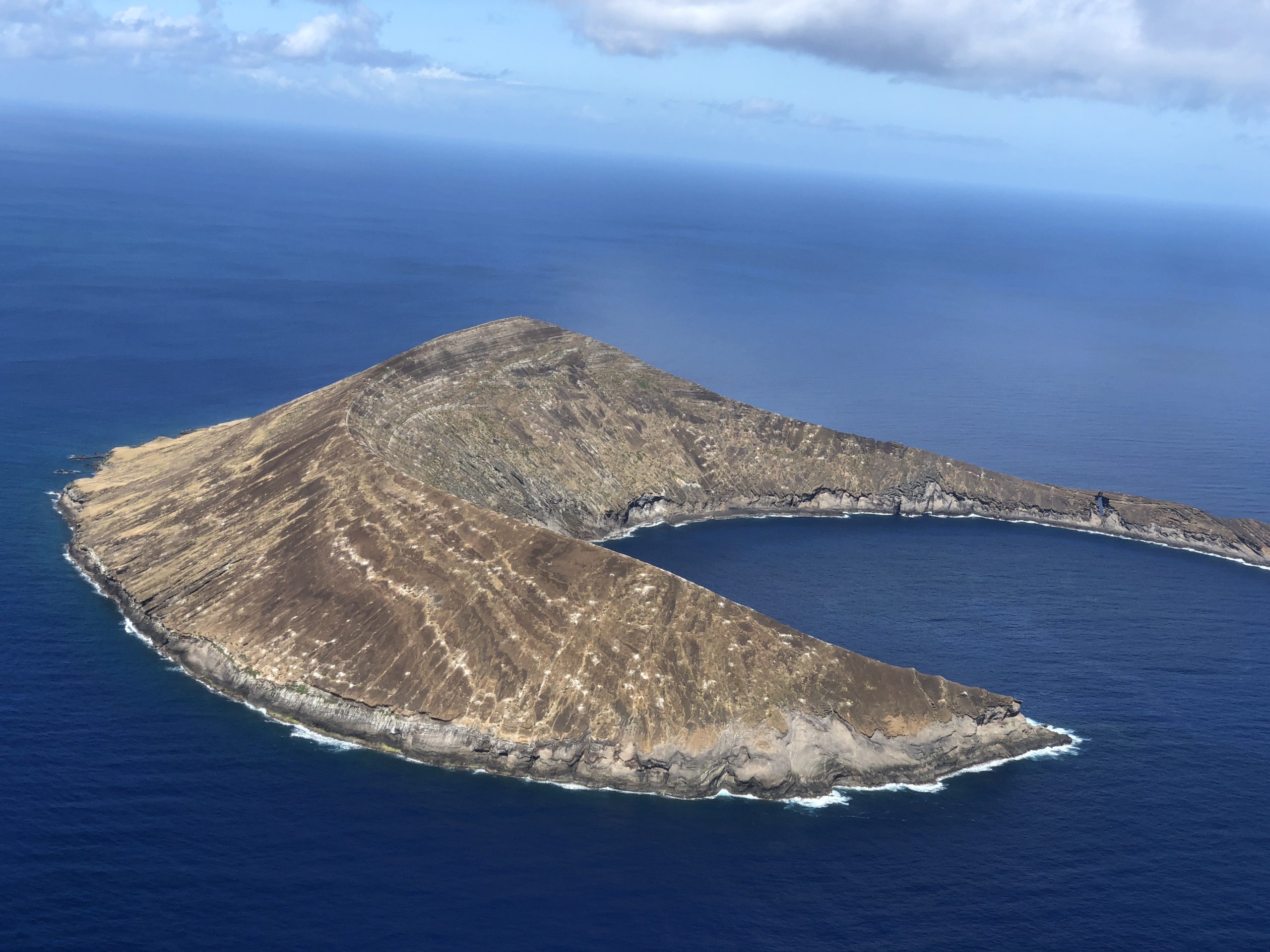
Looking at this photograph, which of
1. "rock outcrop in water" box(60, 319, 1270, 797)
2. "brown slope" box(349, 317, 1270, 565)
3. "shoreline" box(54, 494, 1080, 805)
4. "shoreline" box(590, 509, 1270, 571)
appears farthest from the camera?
"shoreline" box(590, 509, 1270, 571)

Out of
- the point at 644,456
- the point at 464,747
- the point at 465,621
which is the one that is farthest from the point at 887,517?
the point at 464,747

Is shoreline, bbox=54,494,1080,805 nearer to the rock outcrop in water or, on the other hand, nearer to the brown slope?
the rock outcrop in water

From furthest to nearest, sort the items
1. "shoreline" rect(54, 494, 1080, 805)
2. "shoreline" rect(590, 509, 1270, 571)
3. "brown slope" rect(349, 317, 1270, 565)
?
"shoreline" rect(590, 509, 1270, 571) → "brown slope" rect(349, 317, 1270, 565) → "shoreline" rect(54, 494, 1080, 805)

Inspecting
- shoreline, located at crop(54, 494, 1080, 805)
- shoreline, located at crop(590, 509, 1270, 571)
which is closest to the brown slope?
shoreline, located at crop(590, 509, 1270, 571)

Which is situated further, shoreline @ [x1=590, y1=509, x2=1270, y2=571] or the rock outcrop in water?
shoreline @ [x1=590, y1=509, x2=1270, y2=571]

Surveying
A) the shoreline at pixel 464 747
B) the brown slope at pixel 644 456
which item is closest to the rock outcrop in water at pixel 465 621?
the shoreline at pixel 464 747

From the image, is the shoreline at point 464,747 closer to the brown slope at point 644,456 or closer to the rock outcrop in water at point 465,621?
the rock outcrop in water at point 465,621

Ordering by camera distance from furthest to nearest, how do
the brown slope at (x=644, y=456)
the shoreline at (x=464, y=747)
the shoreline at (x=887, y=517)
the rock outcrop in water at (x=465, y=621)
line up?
1. the shoreline at (x=887, y=517)
2. the brown slope at (x=644, y=456)
3. the rock outcrop in water at (x=465, y=621)
4. the shoreline at (x=464, y=747)

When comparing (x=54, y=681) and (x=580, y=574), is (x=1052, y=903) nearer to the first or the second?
(x=580, y=574)

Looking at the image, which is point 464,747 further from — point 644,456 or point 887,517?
point 887,517
